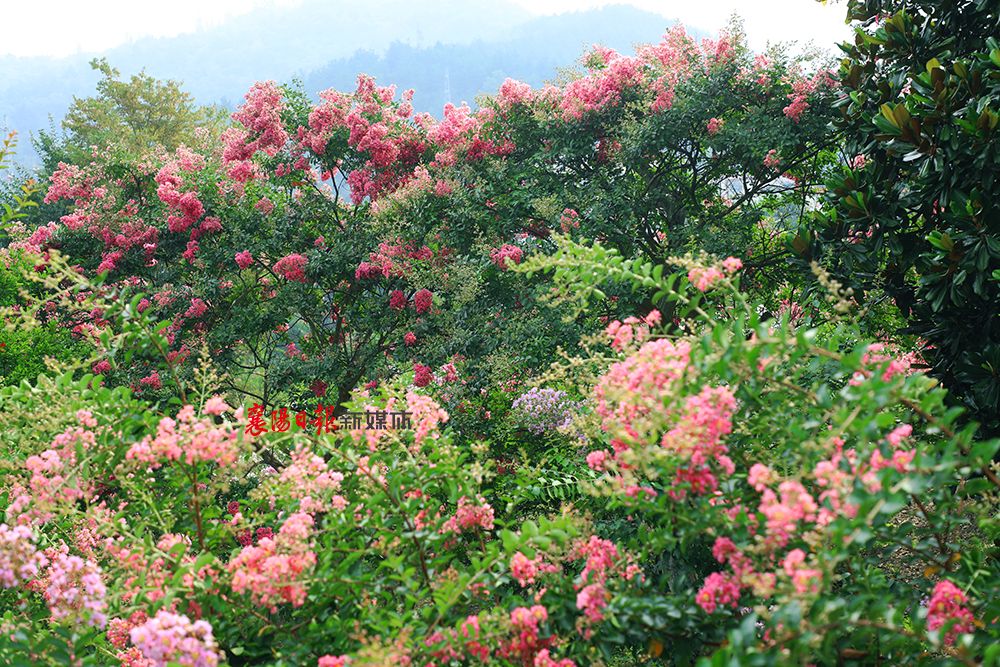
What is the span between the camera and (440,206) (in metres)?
6.50

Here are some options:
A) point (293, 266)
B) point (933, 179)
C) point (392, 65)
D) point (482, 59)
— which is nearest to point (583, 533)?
point (933, 179)

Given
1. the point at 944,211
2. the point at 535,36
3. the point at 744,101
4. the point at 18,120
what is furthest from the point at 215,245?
the point at 18,120

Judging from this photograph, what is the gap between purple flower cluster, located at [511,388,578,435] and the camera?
5.27 m

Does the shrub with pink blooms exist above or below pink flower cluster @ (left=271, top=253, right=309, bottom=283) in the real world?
below

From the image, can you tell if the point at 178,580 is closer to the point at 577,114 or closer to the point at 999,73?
the point at 999,73

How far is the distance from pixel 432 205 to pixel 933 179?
413cm

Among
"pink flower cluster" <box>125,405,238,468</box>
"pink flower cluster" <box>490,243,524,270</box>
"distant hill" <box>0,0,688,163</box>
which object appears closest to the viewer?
"pink flower cluster" <box>125,405,238,468</box>

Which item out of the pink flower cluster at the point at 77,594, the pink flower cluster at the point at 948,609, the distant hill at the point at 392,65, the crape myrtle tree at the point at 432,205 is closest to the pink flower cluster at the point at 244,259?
the crape myrtle tree at the point at 432,205

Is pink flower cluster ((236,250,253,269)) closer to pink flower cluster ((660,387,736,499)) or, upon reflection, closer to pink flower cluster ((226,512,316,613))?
pink flower cluster ((226,512,316,613))

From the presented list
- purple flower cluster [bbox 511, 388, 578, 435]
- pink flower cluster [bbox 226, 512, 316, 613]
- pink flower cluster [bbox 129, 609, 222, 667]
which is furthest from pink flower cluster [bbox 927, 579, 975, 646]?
purple flower cluster [bbox 511, 388, 578, 435]

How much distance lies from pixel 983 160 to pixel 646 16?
188 m

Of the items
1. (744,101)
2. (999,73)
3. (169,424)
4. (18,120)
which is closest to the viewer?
(169,424)

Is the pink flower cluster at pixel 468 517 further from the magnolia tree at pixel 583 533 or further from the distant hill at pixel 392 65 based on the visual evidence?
the distant hill at pixel 392 65

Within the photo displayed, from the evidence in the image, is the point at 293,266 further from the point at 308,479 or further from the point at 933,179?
the point at 933,179
